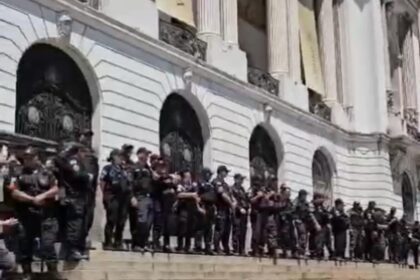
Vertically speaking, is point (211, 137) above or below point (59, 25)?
below

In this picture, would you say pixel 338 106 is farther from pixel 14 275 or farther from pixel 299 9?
pixel 14 275

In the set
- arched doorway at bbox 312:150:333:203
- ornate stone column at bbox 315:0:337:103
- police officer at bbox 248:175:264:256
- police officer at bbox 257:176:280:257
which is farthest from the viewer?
ornate stone column at bbox 315:0:337:103

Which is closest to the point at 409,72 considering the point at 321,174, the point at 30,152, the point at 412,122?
the point at 412,122

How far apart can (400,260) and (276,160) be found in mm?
5391

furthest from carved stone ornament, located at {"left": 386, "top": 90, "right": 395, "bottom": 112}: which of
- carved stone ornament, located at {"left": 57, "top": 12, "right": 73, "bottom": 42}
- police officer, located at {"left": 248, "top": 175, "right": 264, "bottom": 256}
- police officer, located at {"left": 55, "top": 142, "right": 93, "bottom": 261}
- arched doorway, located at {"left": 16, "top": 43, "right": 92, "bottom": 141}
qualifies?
police officer, located at {"left": 55, "top": 142, "right": 93, "bottom": 261}

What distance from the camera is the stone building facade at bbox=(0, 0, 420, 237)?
1736cm

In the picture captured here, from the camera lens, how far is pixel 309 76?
31.0 meters

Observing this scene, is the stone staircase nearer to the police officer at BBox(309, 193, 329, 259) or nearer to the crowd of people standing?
the crowd of people standing

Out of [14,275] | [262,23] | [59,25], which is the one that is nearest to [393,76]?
[262,23]

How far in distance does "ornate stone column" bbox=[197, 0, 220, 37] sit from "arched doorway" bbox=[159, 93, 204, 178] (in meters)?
2.77

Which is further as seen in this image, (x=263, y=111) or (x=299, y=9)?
(x=299, y=9)

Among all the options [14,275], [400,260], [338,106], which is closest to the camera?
[14,275]

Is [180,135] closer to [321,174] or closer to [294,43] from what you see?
[294,43]

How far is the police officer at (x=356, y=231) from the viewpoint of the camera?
2191 centimetres
